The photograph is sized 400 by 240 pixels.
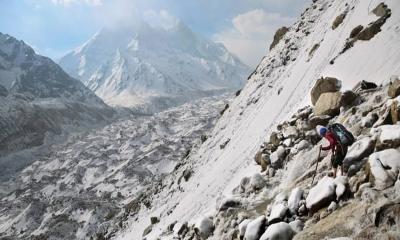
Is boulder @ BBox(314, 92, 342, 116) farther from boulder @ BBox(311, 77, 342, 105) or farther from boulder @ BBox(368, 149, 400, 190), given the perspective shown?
boulder @ BBox(368, 149, 400, 190)

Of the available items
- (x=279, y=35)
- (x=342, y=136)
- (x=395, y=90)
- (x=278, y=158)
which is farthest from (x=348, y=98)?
(x=279, y=35)

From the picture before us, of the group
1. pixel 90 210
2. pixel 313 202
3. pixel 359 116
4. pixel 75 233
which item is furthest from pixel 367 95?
pixel 90 210

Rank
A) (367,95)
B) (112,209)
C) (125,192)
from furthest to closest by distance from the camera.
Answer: (125,192) < (112,209) < (367,95)

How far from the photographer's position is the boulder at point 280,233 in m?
11.7

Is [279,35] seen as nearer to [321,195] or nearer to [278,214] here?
[278,214]

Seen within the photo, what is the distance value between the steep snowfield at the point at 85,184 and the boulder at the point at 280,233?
32.5 metres

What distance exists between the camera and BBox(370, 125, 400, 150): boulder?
11.8m

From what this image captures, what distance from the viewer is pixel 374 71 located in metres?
19.4

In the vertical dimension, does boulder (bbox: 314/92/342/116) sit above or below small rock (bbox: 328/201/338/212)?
above

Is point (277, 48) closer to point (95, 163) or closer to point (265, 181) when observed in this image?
point (265, 181)

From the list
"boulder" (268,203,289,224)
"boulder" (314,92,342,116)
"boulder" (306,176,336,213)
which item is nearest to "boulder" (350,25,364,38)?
"boulder" (314,92,342,116)

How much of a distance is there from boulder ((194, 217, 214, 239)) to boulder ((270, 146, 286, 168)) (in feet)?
13.0

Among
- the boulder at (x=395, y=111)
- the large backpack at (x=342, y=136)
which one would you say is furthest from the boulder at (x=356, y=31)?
the large backpack at (x=342, y=136)

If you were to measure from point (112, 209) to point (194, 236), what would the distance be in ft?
183
